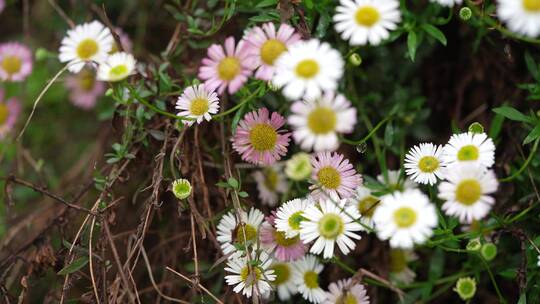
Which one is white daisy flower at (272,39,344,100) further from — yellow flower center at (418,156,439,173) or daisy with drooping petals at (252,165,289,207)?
daisy with drooping petals at (252,165,289,207)

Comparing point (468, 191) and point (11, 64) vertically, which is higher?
point (11, 64)

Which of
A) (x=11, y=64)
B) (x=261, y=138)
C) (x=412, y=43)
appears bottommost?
(x=261, y=138)

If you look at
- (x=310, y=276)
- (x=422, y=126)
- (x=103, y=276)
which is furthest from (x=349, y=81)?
(x=103, y=276)

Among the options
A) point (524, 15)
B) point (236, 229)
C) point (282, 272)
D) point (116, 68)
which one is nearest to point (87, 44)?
point (116, 68)

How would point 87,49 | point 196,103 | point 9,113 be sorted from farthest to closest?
point 9,113
point 87,49
point 196,103

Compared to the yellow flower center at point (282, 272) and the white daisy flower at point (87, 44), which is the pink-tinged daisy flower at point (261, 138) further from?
the white daisy flower at point (87, 44)

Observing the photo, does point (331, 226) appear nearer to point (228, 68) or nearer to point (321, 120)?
point (321, 120)
